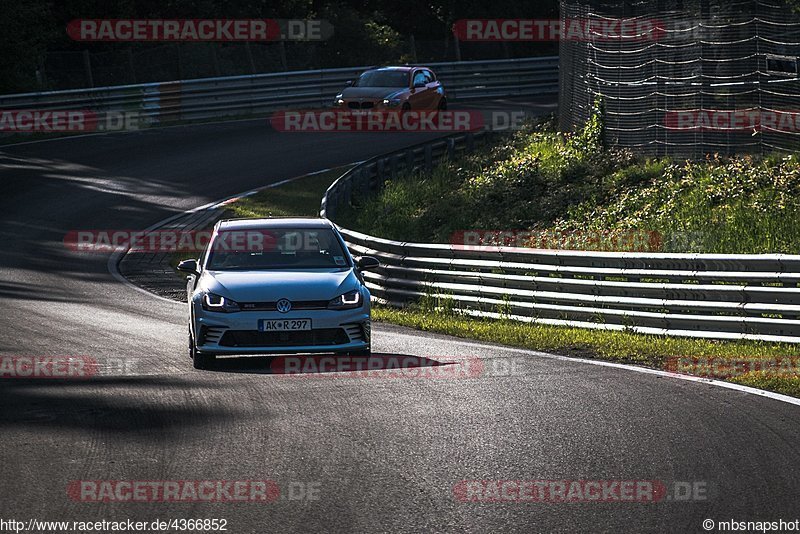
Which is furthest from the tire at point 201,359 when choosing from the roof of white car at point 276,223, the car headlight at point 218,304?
the roof of white car at point 276,223

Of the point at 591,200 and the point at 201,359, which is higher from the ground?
the point at 201,359

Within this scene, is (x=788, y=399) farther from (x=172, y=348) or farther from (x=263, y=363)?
(x=172, y=348)

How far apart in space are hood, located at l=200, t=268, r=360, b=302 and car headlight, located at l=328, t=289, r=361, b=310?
5cm

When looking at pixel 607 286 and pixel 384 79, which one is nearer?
pixel 607 286

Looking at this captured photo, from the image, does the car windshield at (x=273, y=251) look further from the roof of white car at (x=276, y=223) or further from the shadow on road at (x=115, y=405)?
the shadow on road at (x=115, y=405)

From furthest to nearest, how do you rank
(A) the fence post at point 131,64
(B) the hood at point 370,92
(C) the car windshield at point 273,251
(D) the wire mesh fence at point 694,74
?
(A) the fence post at point 131,64 → (B) the hood at point 370,92 → (D) the wire mesh fence at point 694,74 → (C) the car windshield at point 273,251

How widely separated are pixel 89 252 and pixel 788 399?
56.7 feet

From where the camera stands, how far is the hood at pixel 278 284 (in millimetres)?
12445

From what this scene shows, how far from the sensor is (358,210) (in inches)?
1094

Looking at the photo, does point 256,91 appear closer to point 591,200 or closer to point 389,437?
point 591,200

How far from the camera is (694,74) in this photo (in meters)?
22.5

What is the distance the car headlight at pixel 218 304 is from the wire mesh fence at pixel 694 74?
11.6m

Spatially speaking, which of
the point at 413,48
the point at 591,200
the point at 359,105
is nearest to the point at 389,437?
the point at 591,200

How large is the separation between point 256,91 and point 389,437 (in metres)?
32.2
